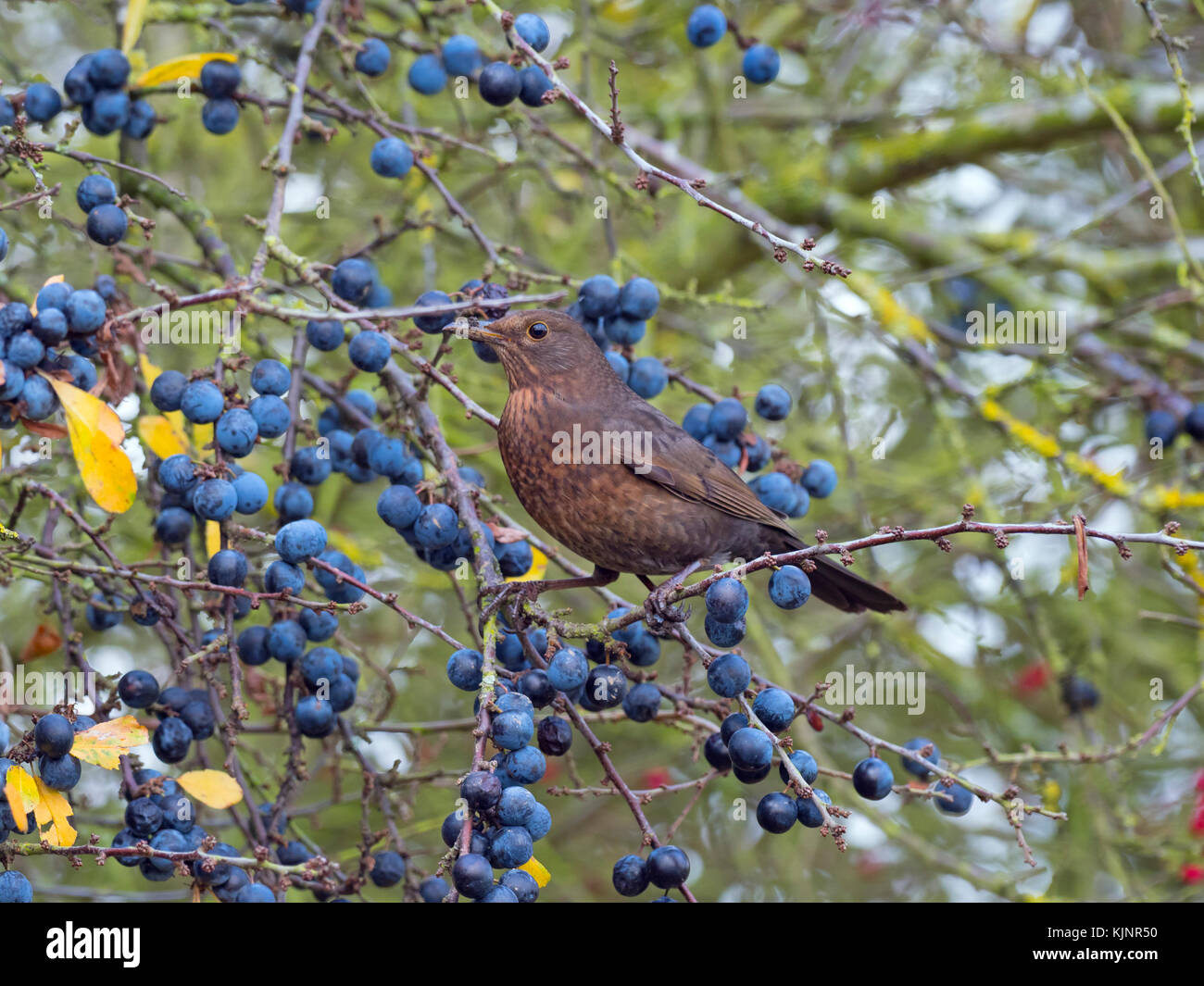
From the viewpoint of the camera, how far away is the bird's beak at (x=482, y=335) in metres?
3.51

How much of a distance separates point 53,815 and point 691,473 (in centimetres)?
182

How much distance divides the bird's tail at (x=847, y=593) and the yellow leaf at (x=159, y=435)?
1.69m

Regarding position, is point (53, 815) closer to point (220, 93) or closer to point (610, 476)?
point (610, 476)

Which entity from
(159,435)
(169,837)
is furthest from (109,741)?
(159,435)

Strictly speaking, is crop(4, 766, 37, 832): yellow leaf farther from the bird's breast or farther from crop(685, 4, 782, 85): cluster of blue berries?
crop(685, 4, 782, 85): cluster of blue berries

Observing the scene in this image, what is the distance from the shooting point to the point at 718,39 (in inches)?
156

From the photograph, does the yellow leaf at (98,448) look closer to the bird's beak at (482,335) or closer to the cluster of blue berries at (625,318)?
the bird's beak at (482,335)

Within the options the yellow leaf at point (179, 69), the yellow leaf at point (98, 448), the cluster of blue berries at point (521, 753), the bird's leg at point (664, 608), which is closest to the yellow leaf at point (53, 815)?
the yellow leaf at point (98, 448)

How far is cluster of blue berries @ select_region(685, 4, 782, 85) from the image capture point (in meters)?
3.88

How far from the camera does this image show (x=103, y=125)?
3.32m

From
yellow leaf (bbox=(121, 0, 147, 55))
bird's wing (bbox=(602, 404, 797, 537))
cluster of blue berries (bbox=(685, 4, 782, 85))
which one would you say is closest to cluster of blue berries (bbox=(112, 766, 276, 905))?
bird's wing (bbox=(602, 404, 797, 537))

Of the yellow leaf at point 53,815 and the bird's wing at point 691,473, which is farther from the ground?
the bird's wing at point 691,473
